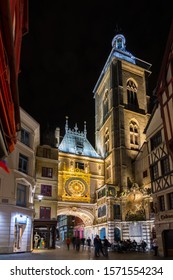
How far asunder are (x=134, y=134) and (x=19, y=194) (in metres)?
20.5

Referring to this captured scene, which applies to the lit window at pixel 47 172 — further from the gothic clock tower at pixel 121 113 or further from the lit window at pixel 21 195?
the gothic clock tower at pixel 121 113

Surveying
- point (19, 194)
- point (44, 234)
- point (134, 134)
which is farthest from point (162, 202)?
point (134, 134)

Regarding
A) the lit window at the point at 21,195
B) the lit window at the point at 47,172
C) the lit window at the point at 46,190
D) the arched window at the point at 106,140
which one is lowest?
the lit window at the point at 21,195

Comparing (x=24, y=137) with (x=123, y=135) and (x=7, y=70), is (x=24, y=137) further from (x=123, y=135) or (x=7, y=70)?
(x=123, y=135)

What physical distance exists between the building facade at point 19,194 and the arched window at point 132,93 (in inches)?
774

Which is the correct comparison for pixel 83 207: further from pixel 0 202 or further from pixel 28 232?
pixel 0 202

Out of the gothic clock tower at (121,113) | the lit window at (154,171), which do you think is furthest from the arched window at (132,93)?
the lit window at (154,171)

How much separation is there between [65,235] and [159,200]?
28.2 metres

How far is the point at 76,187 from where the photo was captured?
96.0 feet

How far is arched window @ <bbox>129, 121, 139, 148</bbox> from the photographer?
32275mm

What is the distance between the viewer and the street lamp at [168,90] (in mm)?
9352

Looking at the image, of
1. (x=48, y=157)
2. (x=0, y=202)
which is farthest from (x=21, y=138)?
(x=48, y=157)

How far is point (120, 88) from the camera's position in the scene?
3403 cm

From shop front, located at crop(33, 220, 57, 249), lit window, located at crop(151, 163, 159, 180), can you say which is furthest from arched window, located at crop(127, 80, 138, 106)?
lit window, located at crop(151, 163, 159, 180)
